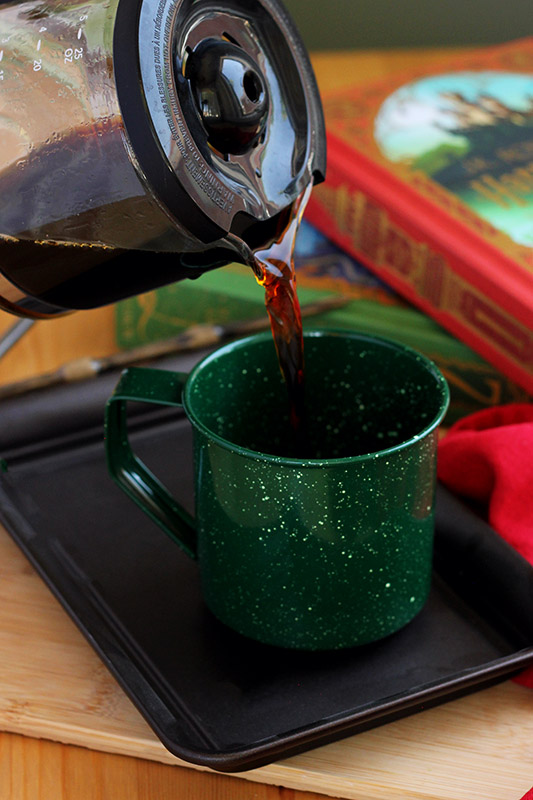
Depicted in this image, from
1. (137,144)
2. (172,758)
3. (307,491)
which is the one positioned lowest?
(172,758)

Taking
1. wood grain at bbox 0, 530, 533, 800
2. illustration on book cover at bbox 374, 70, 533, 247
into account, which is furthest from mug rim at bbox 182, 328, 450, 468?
illustration on book cover at bbox 374, 70, 533, 247

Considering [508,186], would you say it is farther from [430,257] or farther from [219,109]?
[219,109]

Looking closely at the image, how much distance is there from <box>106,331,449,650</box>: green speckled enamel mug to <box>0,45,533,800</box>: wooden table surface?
0.05 meters

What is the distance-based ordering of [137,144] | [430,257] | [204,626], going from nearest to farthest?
[137,144]
[204,626]
[430,257]

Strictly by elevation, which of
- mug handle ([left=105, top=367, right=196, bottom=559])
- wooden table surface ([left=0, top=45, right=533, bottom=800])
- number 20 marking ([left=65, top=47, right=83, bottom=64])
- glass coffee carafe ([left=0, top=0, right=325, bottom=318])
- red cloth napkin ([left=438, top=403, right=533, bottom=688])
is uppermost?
number 20 marking ([left=65, top=47, right=83, bottom=64])

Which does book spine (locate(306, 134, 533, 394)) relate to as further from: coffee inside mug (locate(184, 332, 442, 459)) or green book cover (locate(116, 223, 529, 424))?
coffee inside mug (locate(184, 332, 442, 459))

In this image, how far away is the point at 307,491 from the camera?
0.41 metres

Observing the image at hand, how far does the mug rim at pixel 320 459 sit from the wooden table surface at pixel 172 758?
0.41 feet

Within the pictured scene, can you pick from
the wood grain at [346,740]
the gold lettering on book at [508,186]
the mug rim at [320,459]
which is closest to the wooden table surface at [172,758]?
the wood grain at [346,740]

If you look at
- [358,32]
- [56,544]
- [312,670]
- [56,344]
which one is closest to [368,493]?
[312,670]

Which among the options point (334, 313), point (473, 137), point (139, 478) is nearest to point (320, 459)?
point (139, 478)

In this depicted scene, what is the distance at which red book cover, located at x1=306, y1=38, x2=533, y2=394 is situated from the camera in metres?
0.68

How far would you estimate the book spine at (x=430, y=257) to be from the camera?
2.19 ft

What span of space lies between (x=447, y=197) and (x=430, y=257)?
2.1 inches
